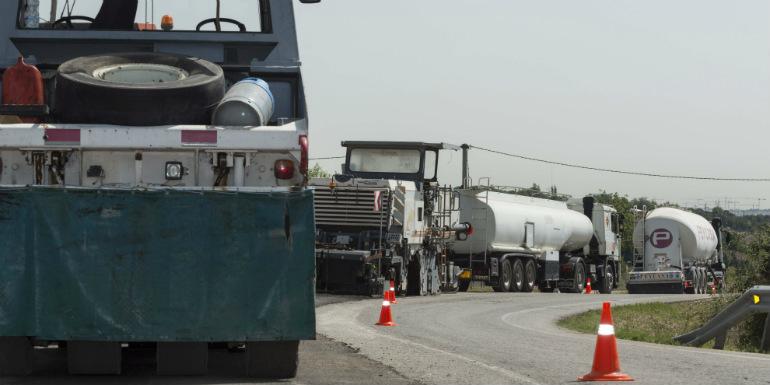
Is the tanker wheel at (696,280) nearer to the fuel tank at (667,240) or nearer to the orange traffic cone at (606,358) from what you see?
the fuel tank at (667,240)

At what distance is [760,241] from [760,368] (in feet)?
42.1

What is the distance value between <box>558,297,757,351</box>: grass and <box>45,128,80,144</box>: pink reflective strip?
10367 mm

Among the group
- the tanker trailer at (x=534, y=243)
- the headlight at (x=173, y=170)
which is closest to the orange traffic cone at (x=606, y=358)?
the headlight at (x=173, y=170)

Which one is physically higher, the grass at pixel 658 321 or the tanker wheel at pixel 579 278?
the tanker wheel at pixel 579 278

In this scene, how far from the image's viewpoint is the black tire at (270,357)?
9.90 metres

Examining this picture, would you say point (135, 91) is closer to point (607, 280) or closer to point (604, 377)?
point (604, 377)

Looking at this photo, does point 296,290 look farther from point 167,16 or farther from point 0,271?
point 167,16

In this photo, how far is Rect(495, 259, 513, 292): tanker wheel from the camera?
3775cm

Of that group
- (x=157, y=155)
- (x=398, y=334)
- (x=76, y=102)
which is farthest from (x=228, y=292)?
(x=398, y=334)

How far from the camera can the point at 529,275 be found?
40.1 m

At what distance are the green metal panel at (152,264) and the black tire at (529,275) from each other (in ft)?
100

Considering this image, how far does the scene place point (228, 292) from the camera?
9695mm

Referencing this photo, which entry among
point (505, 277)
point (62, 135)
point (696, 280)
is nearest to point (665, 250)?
point (696, 280)

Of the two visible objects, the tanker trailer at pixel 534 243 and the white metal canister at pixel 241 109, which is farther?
the tanker trailer at pixel 534 243
